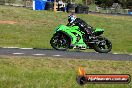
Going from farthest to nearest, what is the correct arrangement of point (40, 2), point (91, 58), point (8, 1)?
point (8, 1)
point (40, 2)
point (91, 58)

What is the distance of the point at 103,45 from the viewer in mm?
19656

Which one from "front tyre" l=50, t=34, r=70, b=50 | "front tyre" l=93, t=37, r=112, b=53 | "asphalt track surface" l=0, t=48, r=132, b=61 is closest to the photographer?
"asphalt track surface" l=0, t=48, r=132, b=61

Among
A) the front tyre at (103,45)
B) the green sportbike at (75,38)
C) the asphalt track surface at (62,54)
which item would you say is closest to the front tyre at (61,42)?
the green sportbike at (75,38)

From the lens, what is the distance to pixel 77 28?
19625 mm

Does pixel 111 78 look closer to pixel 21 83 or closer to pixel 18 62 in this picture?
pixel 21 83

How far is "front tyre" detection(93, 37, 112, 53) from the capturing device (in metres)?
19.5

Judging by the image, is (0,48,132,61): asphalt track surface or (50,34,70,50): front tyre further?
(50,34,70,50): front tyre

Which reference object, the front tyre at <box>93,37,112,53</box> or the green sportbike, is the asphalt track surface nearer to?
the front tyre at <box>93,37,112,53</box>

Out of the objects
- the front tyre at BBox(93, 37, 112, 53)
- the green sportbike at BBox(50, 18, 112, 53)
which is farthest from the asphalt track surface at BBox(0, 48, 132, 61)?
the green sportbike at BBox(50, 18, 112, 53)

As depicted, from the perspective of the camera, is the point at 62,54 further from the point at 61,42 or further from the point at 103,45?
the point at 103,45

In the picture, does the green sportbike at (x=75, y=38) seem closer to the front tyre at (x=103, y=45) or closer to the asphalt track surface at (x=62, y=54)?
the front tyre at (x=103, y=45)

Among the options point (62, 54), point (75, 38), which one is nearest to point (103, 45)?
point (75, 38)

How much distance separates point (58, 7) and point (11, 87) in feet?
169

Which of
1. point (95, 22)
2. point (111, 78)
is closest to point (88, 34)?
point (111, 78)
